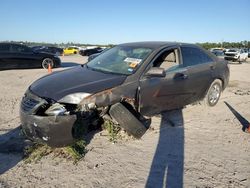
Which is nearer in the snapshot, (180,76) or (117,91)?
(117,91)

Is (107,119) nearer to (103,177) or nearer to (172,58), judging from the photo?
(103,177)

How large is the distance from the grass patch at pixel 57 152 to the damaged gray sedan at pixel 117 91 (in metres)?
0.22

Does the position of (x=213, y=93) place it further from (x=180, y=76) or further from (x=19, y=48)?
(x=19, y=48)

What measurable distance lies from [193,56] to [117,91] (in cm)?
248

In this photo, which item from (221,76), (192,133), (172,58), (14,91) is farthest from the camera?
(14,91)

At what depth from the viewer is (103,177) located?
3318 mm

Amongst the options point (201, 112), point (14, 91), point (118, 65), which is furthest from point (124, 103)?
point (14, 91)

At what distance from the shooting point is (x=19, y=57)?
13.3 m

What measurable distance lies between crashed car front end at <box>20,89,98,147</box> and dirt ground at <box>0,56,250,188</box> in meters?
0.34

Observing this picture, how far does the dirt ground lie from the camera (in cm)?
324

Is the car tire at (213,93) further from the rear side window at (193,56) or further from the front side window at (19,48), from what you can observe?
the front side window at (19,48)

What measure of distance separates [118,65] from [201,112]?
8.19 feet

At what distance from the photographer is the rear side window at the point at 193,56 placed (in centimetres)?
553

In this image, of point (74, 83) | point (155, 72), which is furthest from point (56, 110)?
point (155, 72)
